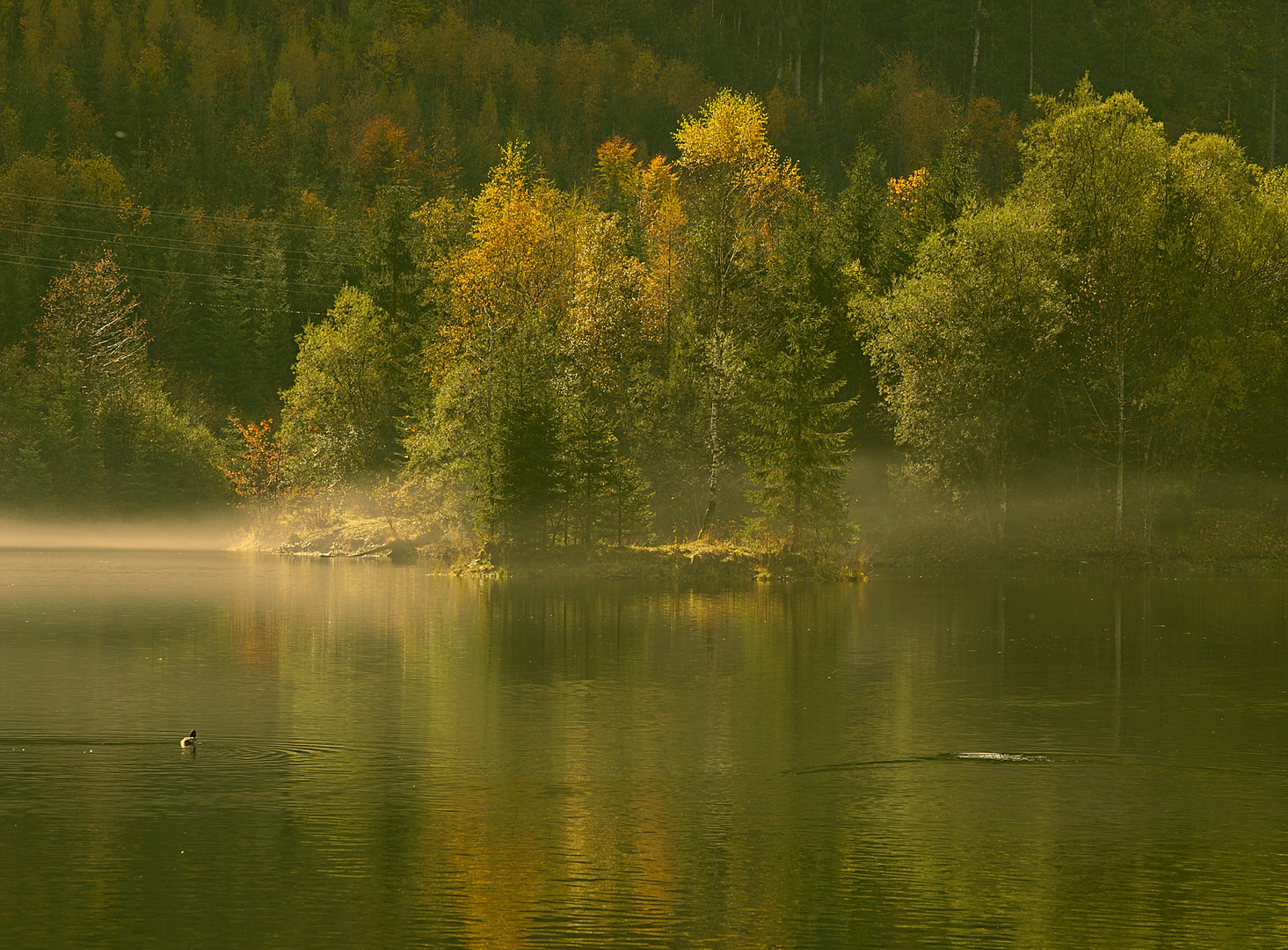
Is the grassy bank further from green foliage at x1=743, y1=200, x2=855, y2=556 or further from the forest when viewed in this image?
green foliage at x1=743, y1=200, x2=855, y2=556

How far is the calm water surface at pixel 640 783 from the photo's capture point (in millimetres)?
20672

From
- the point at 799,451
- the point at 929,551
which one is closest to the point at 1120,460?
the point at 929,551

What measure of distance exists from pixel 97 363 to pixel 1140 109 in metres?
75.7

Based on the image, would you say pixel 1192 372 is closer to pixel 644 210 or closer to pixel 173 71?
pixel 644 210

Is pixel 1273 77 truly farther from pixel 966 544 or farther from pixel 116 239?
pixel 116 239

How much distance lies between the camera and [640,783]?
28953 millimetres

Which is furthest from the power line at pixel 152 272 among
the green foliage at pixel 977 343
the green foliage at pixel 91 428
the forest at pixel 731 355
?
the green foliage at pixel 977 343

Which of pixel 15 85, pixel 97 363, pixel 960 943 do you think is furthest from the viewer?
pixel 15 85

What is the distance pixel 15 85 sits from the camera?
163 m

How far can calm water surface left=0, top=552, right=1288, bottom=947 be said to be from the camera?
2067 cm

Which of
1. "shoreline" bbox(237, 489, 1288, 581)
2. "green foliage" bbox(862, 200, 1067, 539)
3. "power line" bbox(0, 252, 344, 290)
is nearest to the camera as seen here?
"shoreline" bbox(237, 489, 1288, 581)

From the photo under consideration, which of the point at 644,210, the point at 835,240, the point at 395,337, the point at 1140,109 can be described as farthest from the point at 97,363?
the point at 1140,109

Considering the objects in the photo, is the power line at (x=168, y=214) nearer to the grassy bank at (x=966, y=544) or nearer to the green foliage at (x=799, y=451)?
the grassy bank at (x=966, y=544)

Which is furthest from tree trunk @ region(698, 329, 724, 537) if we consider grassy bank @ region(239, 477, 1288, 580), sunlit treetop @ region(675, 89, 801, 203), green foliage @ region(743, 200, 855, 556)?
sunlit treetop @ region(675, 89, 801, 203)
